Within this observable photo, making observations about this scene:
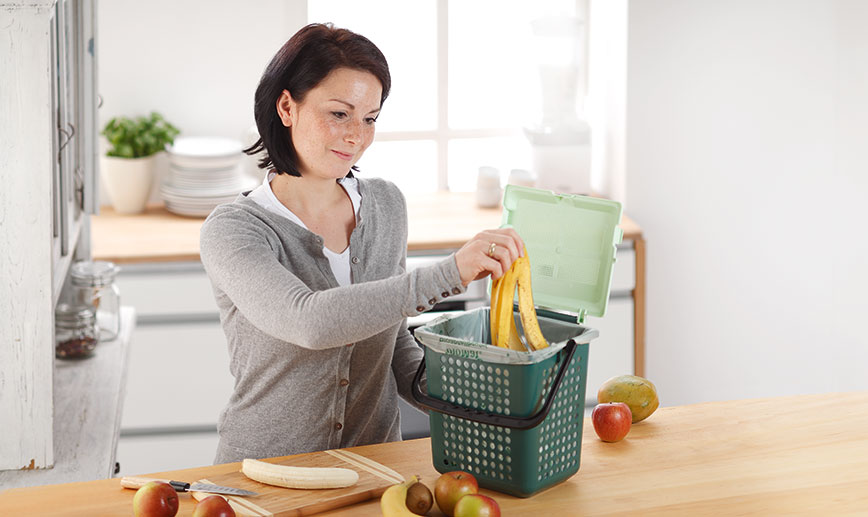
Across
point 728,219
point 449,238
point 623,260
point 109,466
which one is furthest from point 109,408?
point 728,219

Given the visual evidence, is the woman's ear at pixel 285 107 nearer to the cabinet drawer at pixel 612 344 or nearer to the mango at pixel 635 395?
the mango at pixel 635 395

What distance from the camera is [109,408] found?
7.43ft

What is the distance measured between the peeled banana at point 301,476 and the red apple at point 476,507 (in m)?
0.21

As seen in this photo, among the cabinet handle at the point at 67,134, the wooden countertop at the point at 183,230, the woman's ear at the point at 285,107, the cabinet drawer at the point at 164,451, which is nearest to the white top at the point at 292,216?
the woman's ear at the point at 285,107

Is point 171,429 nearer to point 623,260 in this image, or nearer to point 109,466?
point 109,466

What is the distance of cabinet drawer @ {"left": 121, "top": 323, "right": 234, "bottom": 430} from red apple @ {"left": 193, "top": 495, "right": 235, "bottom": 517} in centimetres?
191

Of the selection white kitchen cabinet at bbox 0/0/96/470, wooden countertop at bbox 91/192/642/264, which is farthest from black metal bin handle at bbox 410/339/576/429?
wooden countertop at bbox 91/192/642/264

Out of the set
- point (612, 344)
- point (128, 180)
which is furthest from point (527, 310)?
point (128, 180)

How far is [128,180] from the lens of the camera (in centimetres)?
350

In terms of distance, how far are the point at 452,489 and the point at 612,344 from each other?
2175 millimetres

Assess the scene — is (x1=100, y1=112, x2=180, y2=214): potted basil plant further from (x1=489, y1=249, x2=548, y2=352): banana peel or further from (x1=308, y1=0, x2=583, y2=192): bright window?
(x1=489, y1=249, x2=548, y2=352): banana peel

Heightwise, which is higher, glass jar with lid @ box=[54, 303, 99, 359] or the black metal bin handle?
the black metal bin handle

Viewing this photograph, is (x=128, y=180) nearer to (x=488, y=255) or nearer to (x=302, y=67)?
(x=302, y=67)

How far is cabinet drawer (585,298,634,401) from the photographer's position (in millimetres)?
3443
